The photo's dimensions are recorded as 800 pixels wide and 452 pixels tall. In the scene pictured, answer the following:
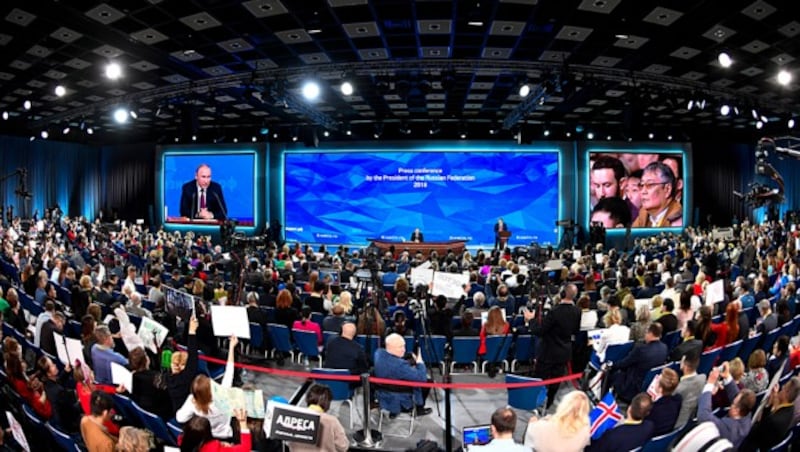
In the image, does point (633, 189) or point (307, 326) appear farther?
point (633, 189)

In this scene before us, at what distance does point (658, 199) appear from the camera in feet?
74.1

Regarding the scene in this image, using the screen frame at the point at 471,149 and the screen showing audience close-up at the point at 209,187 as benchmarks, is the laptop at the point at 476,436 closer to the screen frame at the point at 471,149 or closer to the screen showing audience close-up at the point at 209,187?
the screen frame at the point at 471,149

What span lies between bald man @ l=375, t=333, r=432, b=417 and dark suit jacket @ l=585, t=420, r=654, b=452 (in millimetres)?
1993

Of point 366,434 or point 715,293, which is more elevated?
point 715,293

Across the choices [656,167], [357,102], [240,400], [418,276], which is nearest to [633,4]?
[418,276]

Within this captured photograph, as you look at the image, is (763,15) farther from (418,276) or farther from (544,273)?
(418,276)

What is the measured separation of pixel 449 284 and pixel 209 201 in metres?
19.5

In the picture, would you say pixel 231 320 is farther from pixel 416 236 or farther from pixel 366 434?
A: pixel 416 236

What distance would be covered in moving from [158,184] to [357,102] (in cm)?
1353

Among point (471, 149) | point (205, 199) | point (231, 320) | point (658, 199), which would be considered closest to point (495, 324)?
point (231, 320)

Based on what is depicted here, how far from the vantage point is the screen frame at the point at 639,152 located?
22.2 metres

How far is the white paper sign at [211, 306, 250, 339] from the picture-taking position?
5211 millimetres

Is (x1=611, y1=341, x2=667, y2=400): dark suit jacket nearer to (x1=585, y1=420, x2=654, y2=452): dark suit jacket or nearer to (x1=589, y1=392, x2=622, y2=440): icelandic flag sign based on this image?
(x1=589, y1=392, x2=622, y2=440): icelandic flag sign

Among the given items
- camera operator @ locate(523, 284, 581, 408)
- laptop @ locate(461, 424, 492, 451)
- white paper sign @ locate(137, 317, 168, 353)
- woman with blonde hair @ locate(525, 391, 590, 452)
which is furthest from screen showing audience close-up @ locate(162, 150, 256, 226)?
woman with blonde hair @ locate(525, 391, 590, 452)
